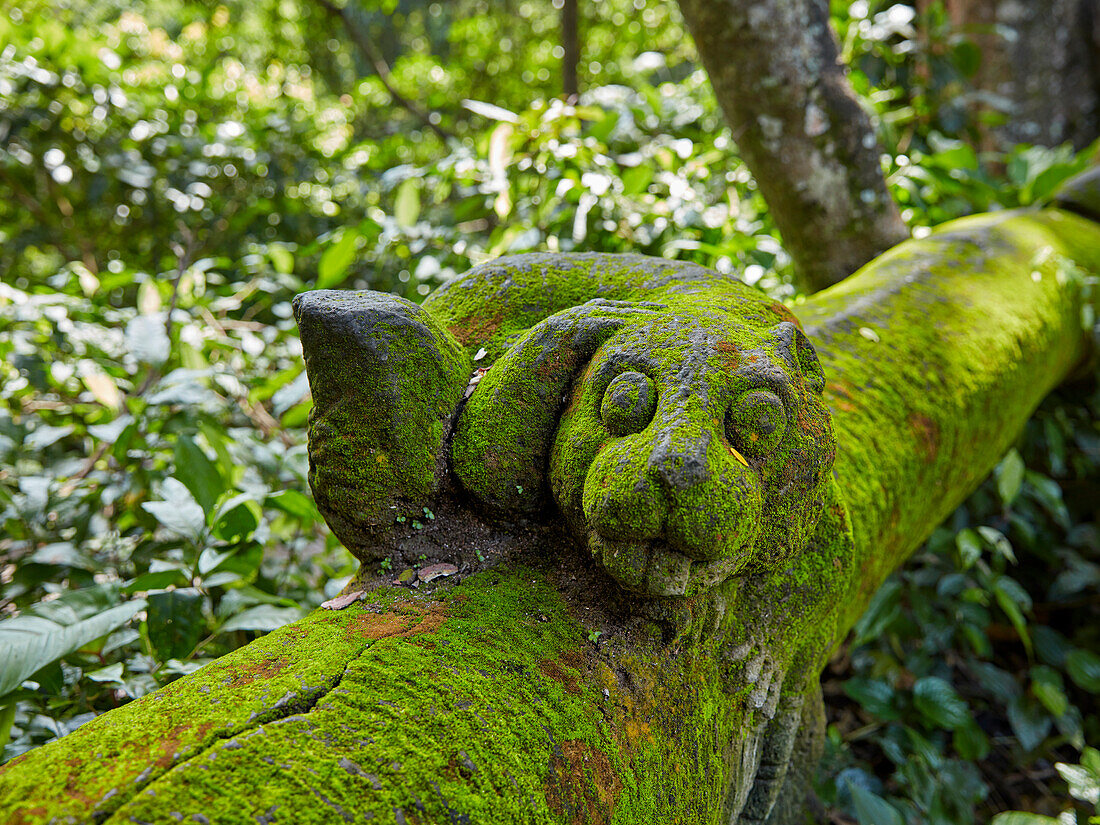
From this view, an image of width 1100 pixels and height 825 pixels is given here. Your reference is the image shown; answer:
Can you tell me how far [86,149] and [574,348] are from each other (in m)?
3.36

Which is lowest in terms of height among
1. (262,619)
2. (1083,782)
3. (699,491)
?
(1083,782)

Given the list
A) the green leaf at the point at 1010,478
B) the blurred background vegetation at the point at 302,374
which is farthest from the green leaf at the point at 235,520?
the green leaf at the point at 1010,478

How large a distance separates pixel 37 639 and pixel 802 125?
246 cm

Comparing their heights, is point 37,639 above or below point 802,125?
below

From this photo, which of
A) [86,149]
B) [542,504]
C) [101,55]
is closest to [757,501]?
[542,504]

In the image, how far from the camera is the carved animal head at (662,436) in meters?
0.85

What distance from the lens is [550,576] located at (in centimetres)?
105

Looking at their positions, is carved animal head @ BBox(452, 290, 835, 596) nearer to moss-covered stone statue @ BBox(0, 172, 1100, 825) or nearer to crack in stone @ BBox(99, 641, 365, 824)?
moss-covered stone statue @ BBox(0, 172, 1100, 825)

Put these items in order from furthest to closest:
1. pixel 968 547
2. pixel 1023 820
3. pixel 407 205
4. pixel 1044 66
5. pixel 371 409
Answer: pixel 1044 66 < pixel 407 205 < pixel 968 547 < pixel 1023 820 < pixel 371 409

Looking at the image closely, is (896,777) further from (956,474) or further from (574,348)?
(574,348)

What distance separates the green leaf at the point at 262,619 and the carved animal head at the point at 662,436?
594 mm

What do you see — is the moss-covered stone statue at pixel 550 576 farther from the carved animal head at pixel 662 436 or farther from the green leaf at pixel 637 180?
the green leaf at pixel 637 180

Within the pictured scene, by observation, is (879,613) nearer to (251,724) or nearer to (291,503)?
(291,503)

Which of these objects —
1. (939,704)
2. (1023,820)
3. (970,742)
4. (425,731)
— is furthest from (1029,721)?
(425,731)
